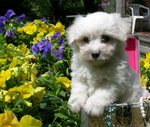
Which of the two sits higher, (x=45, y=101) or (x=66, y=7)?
(x=45, y=101)

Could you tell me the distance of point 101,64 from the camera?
3119 millimetres

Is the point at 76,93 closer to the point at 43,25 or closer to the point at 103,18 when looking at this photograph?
the point at 103,18

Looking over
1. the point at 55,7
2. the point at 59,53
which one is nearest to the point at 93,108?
the point at 59,53

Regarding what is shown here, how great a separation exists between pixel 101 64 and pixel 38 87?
1.44ft

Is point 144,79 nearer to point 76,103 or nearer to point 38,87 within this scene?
point 76,103

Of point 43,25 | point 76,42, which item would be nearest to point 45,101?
point 76,42

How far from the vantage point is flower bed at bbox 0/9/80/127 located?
2.75 m

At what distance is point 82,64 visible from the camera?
3.25 metres

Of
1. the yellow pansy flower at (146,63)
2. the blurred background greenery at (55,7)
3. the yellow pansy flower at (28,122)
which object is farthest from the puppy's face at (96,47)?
the blurred background greenery at (55,7)

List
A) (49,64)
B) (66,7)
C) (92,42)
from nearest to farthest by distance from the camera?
(92,42), (49,64), (66,7)

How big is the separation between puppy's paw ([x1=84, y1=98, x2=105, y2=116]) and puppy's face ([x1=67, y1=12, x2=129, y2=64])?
0.27 metres

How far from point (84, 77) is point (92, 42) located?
26 centimetres

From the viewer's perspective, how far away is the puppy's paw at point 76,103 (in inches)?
118

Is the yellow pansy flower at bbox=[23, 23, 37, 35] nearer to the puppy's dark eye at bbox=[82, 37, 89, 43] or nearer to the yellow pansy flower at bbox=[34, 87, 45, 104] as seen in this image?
the puppy's dark eye at bbox=[82, 37, 89, 43]
